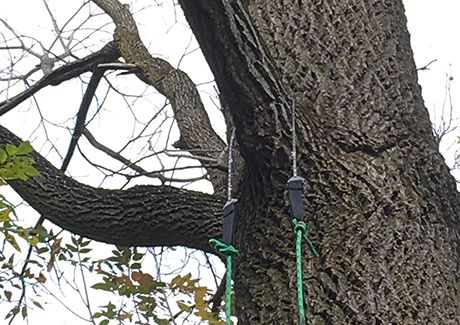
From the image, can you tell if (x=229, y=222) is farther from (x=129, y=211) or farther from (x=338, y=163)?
(x=129, y=211)

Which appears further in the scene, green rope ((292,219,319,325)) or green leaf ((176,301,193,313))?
green leaf ((176,301,193,313))

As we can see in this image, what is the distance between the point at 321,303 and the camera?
38.8 inches

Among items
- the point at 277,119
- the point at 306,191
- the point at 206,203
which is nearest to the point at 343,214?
the point at 306,191

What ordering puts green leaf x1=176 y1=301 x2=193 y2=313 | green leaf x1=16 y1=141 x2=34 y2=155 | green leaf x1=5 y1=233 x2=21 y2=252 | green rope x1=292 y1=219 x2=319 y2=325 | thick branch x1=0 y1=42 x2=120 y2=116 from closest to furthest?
green rope x1=292 y1=219 x2=319 y2=325 → green leaf x1=16 y1=141 x2=34 y2=155 → green leaf x1=5 y1=233 x2=21 y2=252 → green leaf x1=176 y1=301 x2=193 y2=313 → thick branch x1=0 y1=42 x2=120 y2=116

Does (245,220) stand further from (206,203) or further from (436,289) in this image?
(206,203)

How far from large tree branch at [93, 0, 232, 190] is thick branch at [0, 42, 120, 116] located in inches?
1.7

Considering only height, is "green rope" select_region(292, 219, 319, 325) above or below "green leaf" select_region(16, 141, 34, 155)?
below

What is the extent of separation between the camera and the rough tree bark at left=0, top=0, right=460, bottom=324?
100cm

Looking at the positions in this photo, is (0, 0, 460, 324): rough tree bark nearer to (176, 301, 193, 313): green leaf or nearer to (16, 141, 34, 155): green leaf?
(16, 141, 34, 155): green leaf

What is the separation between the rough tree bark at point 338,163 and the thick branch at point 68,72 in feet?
3.49

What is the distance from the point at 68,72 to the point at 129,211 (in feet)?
2.70

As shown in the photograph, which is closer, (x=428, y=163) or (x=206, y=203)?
(x=428, y=163)

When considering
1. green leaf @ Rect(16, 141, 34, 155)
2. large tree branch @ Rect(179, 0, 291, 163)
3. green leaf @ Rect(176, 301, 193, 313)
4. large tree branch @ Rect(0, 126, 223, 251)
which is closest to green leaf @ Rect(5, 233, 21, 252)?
large tree branch @ Rect(0, 126, 223, 251)

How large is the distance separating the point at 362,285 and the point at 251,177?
0.76 ft
